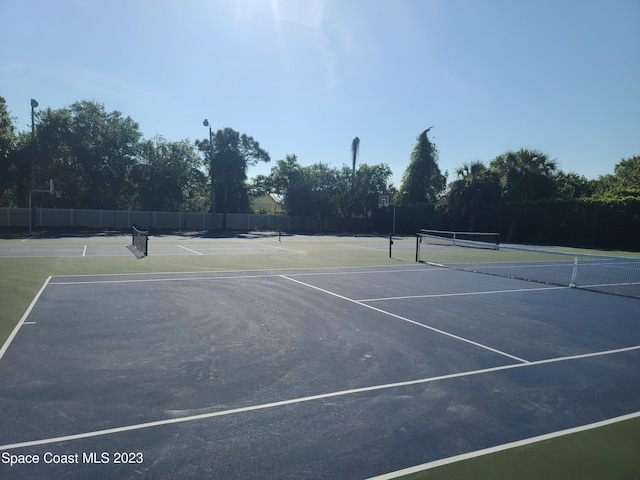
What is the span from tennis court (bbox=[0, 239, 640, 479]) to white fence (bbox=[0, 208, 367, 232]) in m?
38.9

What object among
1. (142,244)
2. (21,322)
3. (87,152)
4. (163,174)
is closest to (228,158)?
(163,174)

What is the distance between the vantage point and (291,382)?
564cm

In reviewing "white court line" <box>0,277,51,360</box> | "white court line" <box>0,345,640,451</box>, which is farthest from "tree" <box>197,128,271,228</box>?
"white court line" <box>0,345,640,451</box>

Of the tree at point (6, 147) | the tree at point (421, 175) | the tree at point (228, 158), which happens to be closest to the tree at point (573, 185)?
the tree at point (421, 175)

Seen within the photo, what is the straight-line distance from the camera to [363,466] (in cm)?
375

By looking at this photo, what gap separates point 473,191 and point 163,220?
34981mm

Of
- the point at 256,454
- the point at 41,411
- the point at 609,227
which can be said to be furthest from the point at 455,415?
the point at 609,227

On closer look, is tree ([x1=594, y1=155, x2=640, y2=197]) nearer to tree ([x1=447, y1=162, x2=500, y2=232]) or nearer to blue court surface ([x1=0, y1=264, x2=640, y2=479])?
tree ([x1=447, y1=162, x2=500, y2=232])

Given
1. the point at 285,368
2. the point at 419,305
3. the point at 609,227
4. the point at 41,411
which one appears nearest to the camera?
the point at 41,411

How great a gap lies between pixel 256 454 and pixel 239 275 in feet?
38.3

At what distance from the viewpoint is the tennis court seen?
3934 mm

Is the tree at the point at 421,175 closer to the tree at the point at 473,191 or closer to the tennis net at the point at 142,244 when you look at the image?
the tree at the point at 473,191

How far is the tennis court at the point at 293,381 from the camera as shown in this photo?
3934 millimetres

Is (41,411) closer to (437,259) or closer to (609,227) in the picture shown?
(437,259)
